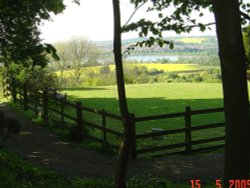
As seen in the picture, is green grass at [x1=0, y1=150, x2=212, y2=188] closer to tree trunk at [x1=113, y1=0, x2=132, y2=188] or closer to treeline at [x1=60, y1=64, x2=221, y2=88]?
tree trunk at [x1=113, y1=0, x2=132, y2=188]

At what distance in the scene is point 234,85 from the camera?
4336 mm

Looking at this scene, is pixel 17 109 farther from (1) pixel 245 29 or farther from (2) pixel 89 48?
(2) pixel 89 48

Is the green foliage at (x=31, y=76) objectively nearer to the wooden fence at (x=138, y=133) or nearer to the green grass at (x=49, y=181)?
the wooden fence at (x=138, y=133)

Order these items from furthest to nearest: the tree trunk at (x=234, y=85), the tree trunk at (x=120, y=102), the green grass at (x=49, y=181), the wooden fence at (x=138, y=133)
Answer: the wooden fence at (x=138, y=133)
the green grass at (x=49, y=181)
the tree trunk at (x=120, y=102)
the tree trunk at (x=234, y=85)

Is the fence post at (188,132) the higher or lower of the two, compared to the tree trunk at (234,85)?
lower

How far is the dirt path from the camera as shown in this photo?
9.29m

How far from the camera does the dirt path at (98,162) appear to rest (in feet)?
30.5

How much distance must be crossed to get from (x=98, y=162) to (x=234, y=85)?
695 cm

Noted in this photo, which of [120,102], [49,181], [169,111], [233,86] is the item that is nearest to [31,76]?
[169,111]

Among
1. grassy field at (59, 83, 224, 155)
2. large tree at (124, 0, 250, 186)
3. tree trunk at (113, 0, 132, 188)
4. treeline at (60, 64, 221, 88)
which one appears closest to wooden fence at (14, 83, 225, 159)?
grassy field at (59, 83, 224, 155)

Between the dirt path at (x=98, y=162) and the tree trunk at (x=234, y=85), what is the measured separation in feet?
14.0

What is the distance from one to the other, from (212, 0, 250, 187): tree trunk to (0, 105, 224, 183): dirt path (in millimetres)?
4264

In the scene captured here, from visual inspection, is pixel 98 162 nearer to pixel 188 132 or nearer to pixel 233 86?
pixel 188 132

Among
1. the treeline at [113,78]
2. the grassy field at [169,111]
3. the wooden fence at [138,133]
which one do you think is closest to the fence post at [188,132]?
the wooden fence at [138,133]
